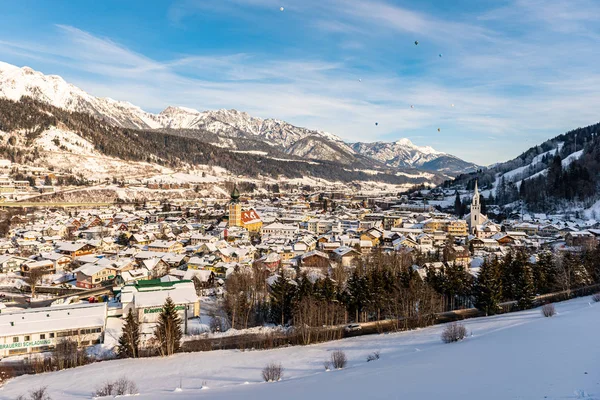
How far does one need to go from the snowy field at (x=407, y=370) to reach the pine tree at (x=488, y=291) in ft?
6.07

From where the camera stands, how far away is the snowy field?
28.9 feet

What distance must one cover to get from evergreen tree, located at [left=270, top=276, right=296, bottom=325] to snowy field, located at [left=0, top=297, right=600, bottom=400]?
4.08 meters

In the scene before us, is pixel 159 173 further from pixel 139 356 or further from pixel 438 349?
pixel 438 349

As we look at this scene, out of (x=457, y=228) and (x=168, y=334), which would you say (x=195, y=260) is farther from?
(x=457, y=228)

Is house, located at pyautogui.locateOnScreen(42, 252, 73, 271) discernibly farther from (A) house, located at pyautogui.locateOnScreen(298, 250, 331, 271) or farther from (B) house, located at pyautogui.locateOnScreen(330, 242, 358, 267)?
(B) house, located at pyautogui.locateOnScreen(330, 242, 358, 267)

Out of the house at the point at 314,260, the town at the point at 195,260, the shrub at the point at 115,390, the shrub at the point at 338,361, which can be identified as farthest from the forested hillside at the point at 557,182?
the shrub at the point at 115,390

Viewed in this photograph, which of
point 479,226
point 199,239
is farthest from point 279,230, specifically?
point 479,226

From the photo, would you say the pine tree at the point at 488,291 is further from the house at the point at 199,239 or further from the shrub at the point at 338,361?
the house at the point at 199,239

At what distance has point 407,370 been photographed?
36.4 feet

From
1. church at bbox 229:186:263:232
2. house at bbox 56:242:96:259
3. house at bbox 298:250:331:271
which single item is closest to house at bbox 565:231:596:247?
house at bbox 298:250:331:271

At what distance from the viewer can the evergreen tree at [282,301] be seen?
886 inches

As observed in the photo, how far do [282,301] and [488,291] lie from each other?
1110 centimetres

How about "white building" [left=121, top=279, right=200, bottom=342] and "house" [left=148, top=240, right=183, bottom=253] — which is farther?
"house" [left=148, top=240, right=183, bottom=253]

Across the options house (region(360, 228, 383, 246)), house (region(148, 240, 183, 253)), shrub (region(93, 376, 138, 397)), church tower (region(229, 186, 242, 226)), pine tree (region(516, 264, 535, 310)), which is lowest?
shrub (region(93, 376, 138, 397))
